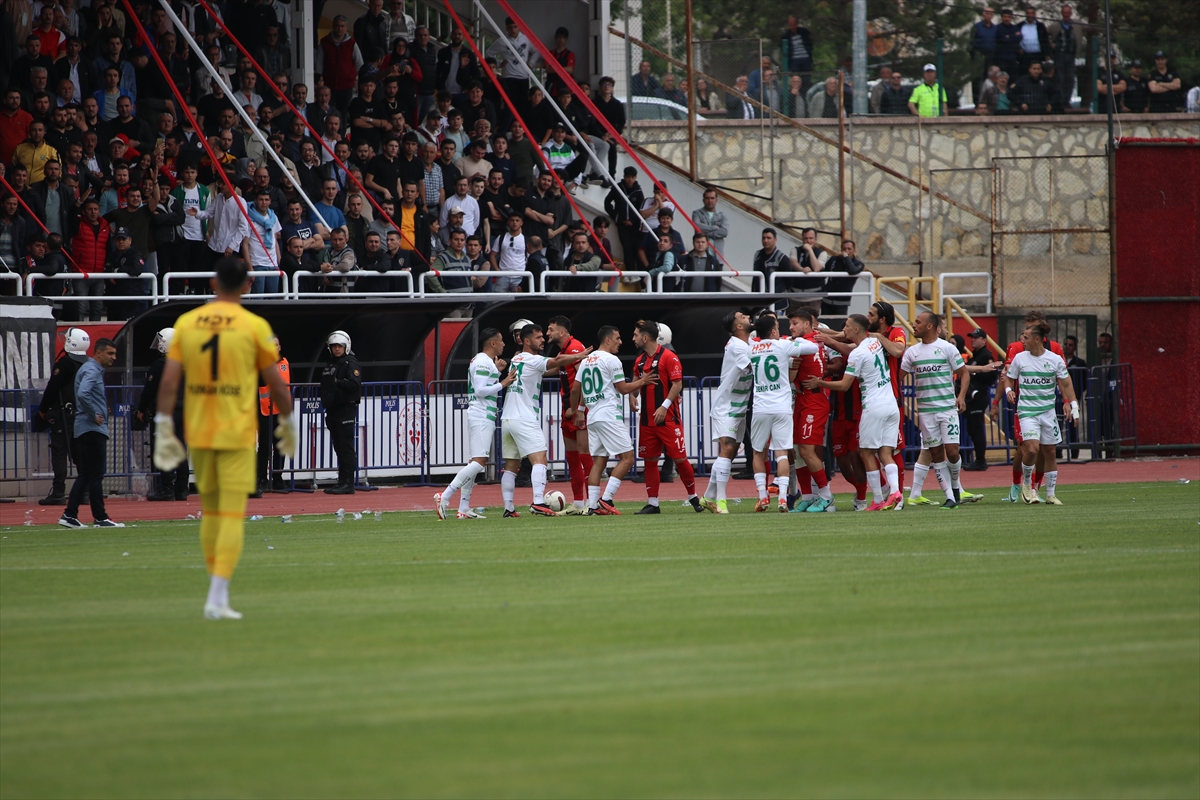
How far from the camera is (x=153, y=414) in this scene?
777 inches

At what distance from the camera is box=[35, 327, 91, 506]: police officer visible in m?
17.6

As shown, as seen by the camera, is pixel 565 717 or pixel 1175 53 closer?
pixel 565 717

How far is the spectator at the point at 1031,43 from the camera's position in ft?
105

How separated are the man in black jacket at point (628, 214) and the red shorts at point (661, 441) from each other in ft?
32.9

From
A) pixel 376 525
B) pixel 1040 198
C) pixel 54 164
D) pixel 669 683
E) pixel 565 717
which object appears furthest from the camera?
pixel 1040 198

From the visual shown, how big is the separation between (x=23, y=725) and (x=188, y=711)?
64 centimetres

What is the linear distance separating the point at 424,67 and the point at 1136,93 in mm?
15852

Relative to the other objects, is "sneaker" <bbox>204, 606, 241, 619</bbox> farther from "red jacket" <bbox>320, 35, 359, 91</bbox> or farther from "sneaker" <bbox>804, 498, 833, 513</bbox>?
"red jacket" <bbox>320, 35, 359, 91</bbox>

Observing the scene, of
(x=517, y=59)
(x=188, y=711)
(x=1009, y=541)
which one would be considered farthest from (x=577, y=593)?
(x=517, y=59)

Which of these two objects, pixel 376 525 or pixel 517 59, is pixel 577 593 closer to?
pixel 376 525

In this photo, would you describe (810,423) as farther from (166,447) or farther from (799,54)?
(799,54)

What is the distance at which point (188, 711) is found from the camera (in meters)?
6.20

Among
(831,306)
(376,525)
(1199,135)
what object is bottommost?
(376,525)

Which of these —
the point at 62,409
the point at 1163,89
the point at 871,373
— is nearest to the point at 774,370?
the point at 871,373
